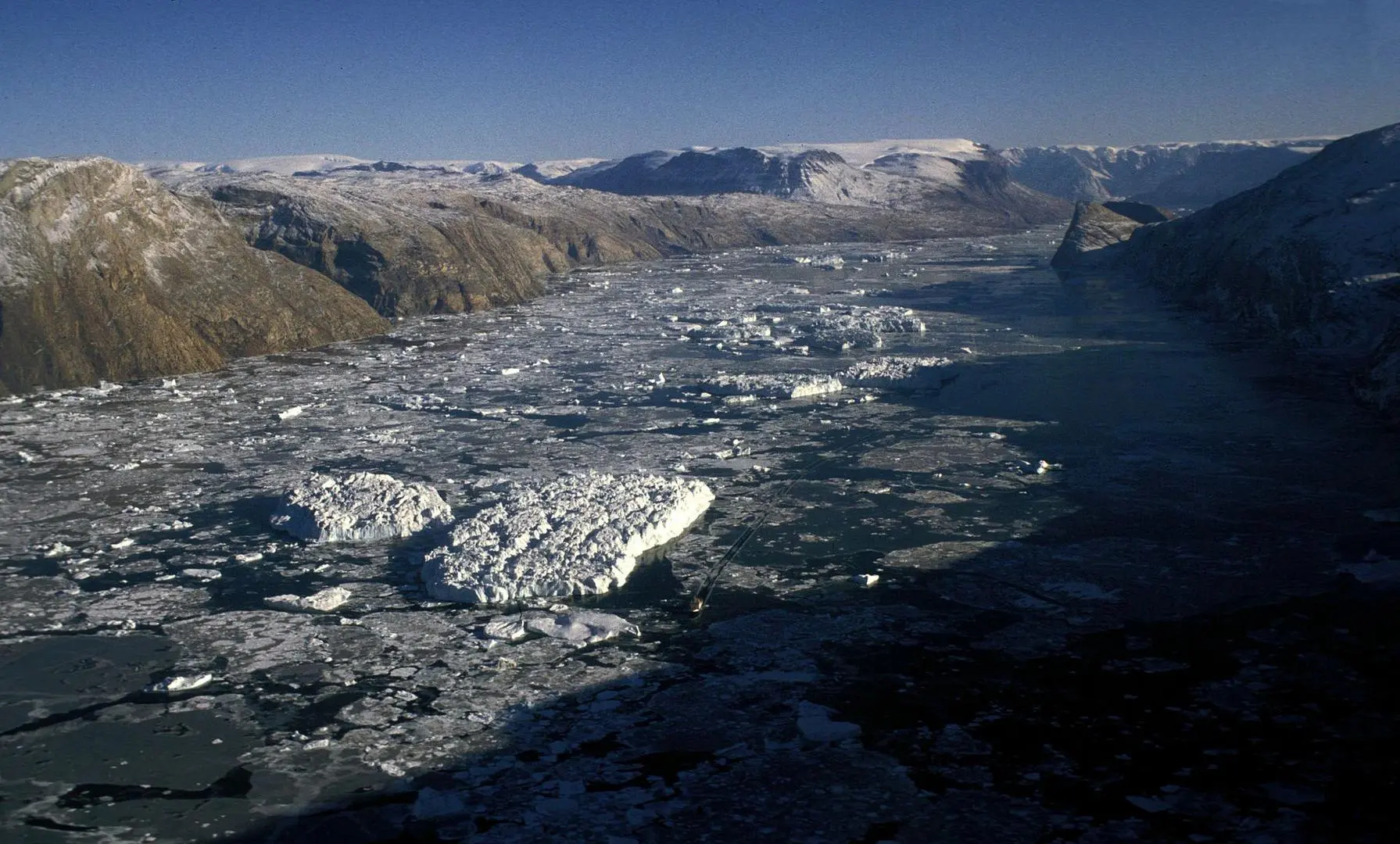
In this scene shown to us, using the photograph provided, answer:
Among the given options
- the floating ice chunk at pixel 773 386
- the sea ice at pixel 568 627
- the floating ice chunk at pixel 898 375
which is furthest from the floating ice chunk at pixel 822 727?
the floating ice chunk at pixel 898 375

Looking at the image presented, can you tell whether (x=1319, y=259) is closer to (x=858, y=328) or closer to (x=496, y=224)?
(x=858, y=328)

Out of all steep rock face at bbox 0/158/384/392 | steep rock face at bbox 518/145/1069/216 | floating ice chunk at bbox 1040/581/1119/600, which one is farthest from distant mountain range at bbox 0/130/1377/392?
steep rock face at bbox 518/145/1069/216

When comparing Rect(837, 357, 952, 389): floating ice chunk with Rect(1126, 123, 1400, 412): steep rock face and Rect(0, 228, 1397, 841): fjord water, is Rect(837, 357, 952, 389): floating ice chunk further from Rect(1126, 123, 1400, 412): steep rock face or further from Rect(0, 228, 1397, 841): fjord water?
Rect(1126, 123, 1400, 412): steep rock face

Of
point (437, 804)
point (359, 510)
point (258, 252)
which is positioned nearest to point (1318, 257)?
point (359, 510)

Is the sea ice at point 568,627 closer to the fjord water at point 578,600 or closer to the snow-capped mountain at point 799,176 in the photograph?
the fjord water at point 578,600

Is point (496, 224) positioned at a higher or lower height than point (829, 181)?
lower

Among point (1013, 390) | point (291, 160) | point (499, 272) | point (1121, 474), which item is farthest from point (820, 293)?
point (291, 160)

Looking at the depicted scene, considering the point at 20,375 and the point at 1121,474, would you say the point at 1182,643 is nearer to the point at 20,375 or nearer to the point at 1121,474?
the point at 1121,474
